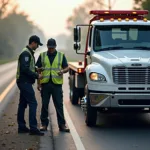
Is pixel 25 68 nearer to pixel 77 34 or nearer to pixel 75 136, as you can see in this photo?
pixel 75 136

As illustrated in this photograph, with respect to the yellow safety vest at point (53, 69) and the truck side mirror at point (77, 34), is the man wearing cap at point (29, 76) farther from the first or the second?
the truck side mirror at point (77, 34)

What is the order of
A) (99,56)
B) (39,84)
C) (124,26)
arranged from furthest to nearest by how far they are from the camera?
(124,26) → (99,56) → (39,84)

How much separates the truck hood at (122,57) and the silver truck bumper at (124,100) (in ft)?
2.10

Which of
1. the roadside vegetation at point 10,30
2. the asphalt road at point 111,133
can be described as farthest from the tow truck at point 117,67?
the roadside vegetation at point 10,30

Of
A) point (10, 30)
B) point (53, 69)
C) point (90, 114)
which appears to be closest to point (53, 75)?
point (53, 69)

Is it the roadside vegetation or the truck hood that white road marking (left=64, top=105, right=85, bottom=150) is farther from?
the roadside vegetation

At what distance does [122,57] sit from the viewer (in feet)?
34.2

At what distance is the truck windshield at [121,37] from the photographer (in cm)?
1134

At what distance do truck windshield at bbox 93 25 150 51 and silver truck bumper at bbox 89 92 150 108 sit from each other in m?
1.63

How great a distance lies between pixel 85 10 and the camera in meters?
157

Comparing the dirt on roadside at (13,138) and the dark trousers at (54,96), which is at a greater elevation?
the dark trousers at (54,96)

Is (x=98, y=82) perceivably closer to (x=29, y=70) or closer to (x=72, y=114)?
(x=29, y=70)

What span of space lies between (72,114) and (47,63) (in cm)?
304

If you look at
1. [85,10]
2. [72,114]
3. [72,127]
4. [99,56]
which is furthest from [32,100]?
[85,10]
